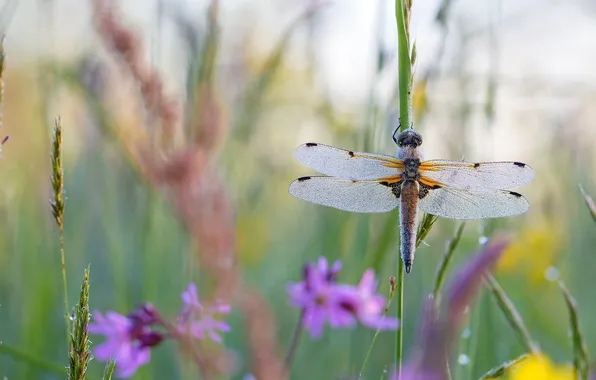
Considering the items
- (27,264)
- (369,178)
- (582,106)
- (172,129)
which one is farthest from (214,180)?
(582,106)

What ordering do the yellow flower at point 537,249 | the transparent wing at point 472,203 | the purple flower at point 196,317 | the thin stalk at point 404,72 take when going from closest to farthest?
the thin stalk at point 404,72 → the purple flower at point 196,317 → the transparent wing at point 472,203 → the yellow flower at point 537,249

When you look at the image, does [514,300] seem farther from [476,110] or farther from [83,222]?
[83,222]

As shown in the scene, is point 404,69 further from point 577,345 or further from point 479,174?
point 479,174

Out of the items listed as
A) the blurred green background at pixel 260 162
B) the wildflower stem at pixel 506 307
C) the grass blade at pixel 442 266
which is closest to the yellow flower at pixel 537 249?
the blurred green background at pixel 260 162

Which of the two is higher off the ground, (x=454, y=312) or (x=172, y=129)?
(x=172, y=129)

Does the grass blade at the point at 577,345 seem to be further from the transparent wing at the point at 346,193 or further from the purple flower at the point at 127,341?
the purple flower at the point at 127,341

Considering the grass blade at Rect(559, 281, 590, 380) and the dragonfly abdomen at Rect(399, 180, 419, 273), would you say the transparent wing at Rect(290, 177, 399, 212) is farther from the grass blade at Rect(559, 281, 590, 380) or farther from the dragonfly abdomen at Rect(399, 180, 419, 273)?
the grass blade at Rect(559, 281, 590, 380)

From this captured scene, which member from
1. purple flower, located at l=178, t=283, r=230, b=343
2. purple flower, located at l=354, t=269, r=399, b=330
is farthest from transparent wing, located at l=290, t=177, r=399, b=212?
purple flower, located at l=178, t=283, r=230, b=343
